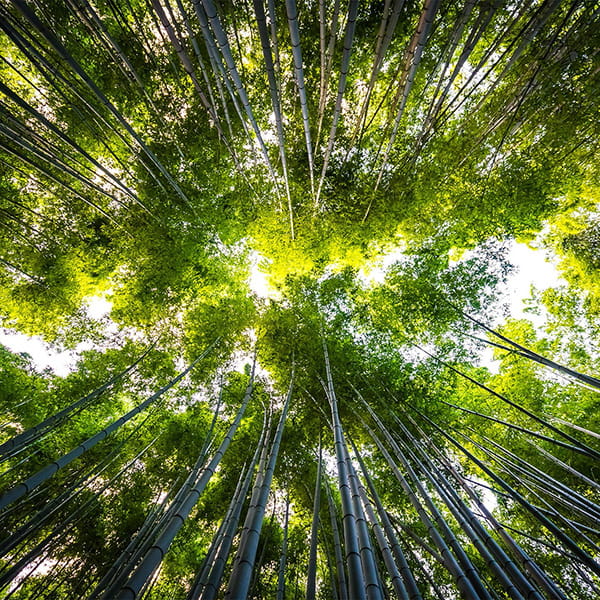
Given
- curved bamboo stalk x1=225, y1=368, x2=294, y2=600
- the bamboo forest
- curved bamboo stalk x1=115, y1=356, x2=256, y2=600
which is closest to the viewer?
curved bamboo stalk x1=115, y1=356, x2=256, y2=600

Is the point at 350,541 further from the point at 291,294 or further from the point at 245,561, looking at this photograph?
the point at 291,294

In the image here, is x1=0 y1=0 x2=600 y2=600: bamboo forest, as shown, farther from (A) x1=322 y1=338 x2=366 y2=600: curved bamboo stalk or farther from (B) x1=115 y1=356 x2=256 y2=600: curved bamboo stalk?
(B) x1=115 y1=356 x2=256 y2=600: curved bamboo stalk

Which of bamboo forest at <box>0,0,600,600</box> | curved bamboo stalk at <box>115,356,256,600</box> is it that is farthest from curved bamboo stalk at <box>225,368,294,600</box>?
bamboo forest at <box>0,0,600,600</box>

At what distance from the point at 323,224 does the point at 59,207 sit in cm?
470

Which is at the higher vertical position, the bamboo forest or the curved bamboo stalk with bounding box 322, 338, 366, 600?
the bamboo forest

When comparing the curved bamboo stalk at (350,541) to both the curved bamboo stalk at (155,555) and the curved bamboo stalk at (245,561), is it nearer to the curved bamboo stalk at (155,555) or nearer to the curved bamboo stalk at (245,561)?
the curved bamboo stalk at (245,561)

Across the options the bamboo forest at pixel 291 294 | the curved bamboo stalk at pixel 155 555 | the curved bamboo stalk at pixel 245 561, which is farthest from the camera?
the bamboo forest at pixel 291 294

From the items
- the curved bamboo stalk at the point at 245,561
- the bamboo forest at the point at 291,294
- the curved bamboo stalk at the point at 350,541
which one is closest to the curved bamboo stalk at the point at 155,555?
the curved bamboo stalk at the point at 245,561

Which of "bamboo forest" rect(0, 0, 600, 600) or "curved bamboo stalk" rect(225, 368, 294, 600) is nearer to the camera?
"curved bamboo stalk" rect(225, 368, 294, 600)

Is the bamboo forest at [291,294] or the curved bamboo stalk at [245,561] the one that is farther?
the bamboo forest at [291,294]

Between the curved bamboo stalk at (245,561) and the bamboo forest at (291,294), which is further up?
the bamboo forest at (291,294)

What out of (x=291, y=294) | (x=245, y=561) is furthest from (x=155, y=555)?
(x=291, y=294)

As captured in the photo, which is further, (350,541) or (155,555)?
(350,541)

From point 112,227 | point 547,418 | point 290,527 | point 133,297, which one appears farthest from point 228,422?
point 547,418
